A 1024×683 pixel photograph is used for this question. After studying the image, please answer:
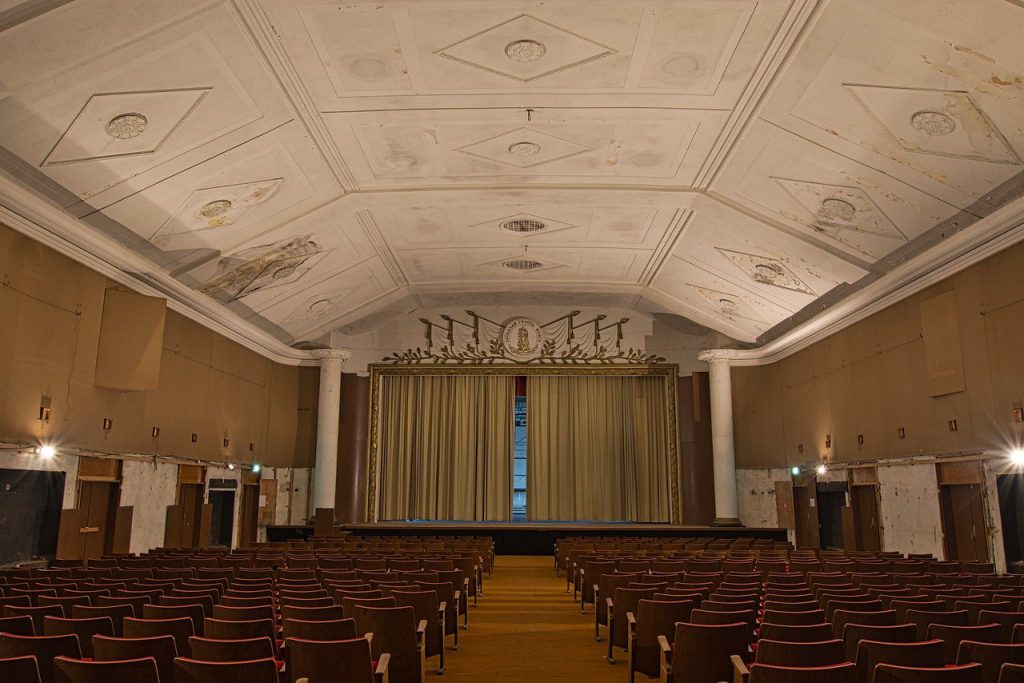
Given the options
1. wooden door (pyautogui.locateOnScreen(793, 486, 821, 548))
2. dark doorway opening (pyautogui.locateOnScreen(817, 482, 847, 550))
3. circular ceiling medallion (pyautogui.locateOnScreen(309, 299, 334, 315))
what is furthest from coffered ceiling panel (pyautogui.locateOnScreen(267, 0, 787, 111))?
wooden door (pyautogui.locateOnScreen(793, 486, 821, 548))

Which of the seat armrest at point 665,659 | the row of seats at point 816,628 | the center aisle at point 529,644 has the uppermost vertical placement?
the row of seats at point 816,628

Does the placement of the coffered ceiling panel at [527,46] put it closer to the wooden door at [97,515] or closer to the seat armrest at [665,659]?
the seat armrest at [665,659]

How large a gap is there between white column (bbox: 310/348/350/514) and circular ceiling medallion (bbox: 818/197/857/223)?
14489 millimetres

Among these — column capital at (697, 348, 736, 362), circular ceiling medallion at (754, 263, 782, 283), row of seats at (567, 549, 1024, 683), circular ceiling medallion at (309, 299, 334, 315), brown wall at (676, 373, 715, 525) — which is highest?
circular ceiling medallion at (309, 299, 334, 315)

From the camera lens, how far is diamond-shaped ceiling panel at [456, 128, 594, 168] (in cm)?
1291

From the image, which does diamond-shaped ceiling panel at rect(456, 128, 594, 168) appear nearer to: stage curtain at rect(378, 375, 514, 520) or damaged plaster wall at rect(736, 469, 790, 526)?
damaged plaster wall at rect(736, 469, 790, 526)

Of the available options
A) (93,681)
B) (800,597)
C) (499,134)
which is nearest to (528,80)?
(499,134)

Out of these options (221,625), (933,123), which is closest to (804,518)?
(933,123)

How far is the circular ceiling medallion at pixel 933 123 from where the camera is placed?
1012 centimetres

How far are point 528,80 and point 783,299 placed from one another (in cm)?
979

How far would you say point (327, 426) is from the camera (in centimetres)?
2291

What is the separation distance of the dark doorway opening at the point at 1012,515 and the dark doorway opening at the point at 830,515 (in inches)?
237

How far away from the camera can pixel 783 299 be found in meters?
18.3

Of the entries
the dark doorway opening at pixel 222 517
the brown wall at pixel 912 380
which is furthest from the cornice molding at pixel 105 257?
the brown wall at pixel 912 380
